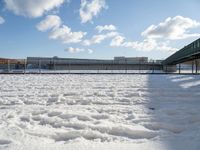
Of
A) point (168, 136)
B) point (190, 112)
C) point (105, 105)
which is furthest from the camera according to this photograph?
point (105, 105)

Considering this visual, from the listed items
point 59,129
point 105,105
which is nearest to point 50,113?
point 59,129

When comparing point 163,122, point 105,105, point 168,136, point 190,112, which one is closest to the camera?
point 168,136

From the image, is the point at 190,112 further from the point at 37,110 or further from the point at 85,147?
the point at 37,110

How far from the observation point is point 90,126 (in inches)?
132

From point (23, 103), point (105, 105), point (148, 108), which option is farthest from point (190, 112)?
point (23, 103)

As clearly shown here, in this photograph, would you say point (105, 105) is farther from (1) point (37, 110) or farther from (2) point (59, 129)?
(2) point (59, 129)

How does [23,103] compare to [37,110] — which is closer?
[37,110]

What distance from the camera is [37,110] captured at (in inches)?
175

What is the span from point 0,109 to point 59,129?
76.3 inches

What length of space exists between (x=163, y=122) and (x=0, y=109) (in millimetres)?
3220

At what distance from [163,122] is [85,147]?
1.48 meters

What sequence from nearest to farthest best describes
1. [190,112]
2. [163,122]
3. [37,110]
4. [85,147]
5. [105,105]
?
1. [85,147]
2. [163,122]
3. [190,112]
4. [37,110]
5. [105,105]

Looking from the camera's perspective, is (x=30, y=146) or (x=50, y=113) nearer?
(x=30, y=146)

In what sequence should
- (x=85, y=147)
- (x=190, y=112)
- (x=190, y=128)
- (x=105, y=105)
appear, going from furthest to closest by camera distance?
(x=105, y=105)
(x=190, y=112)
(x=190, y=128)
(x=85, y=147)
